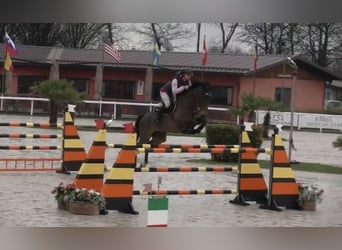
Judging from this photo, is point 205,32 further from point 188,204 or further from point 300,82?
point 188,204

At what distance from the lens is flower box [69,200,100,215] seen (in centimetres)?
498

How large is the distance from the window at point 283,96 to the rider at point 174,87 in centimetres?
73

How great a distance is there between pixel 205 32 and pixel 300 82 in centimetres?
87

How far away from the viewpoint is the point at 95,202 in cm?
498

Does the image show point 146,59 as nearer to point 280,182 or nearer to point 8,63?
point 8,63

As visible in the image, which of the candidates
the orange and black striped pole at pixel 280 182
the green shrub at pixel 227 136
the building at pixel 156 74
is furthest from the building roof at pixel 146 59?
the orange and black striped pole at pixel 280 182

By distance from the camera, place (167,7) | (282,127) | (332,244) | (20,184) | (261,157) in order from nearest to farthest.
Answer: (332,244)
(167,7)
(282,127)
(20,184)
(261,157)

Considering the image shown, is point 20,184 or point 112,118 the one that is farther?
point 20,184

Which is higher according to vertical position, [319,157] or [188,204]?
[319,157]

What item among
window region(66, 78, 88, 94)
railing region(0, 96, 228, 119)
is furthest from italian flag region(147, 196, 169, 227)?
window region(66, 78, 88, 94)

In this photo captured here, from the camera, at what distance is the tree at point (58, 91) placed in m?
4.98

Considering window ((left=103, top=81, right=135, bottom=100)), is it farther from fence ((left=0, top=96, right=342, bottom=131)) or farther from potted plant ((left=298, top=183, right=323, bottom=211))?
potted plant ((left=298, top=183, right=323, bottom=211))

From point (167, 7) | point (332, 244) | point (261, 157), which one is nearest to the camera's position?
point (332, 244)

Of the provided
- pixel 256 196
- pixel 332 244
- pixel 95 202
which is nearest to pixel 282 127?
pixel 256 196
